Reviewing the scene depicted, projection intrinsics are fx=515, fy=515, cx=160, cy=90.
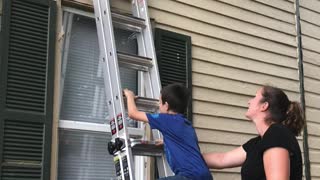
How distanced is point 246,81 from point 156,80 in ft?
5.49

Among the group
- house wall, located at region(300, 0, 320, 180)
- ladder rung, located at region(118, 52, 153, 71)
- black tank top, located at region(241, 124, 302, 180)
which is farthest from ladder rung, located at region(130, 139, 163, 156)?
house wall, located at region(300, 0, 320, 180)

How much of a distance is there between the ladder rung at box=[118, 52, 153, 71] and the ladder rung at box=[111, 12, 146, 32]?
0.95 ft

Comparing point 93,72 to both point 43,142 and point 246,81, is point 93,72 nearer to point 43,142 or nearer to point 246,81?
point 43,142

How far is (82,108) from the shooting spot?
3754mm

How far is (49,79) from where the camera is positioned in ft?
11.4

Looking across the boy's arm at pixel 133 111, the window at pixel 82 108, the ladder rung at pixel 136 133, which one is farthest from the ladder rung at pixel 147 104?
the window at pixel 82 108

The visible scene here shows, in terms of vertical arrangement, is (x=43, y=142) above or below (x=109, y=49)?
below

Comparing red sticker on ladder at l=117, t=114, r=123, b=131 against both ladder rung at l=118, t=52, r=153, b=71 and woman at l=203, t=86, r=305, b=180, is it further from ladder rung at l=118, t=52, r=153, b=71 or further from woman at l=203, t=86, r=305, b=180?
woman at l=203, t=86, r=305, b=180

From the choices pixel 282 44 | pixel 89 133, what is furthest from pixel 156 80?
pixel 282 44

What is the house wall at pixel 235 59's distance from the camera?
446cm

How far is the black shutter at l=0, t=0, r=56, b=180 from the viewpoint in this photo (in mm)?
3242

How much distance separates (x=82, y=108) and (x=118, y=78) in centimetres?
66

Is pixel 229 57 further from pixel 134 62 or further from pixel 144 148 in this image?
pixel 144 148

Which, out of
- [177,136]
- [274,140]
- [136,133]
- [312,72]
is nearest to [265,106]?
[274,140]
